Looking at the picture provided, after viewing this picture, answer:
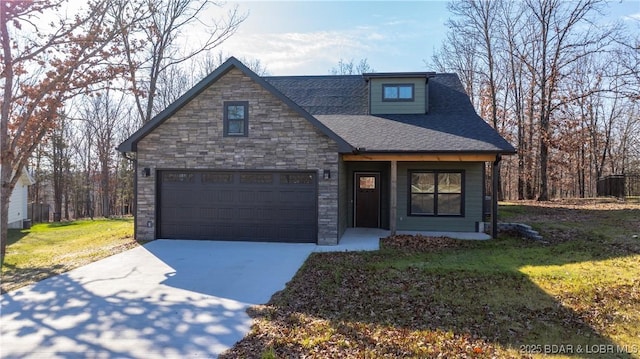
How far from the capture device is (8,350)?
14.1ft

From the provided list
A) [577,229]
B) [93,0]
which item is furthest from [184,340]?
[577,229]

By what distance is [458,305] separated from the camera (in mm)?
5750

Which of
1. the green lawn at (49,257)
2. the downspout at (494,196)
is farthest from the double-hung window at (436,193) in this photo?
the green lawn at (49,257)

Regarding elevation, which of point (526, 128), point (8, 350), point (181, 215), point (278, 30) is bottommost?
point (8, 350)

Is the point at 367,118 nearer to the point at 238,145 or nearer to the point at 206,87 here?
the point at 238,145

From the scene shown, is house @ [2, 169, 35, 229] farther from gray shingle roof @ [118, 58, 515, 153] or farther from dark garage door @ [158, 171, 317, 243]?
gray shingle roof @ [118, 58, 515, 153]

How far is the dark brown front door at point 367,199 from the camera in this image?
13.4 meters

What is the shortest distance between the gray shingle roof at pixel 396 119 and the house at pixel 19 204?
15.0m

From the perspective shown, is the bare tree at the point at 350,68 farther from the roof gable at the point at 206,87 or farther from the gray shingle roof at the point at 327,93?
the roof gable at the point at 206,87

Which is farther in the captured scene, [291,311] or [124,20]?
[124,20]

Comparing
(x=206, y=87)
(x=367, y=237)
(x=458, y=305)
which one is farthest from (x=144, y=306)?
(x=367, y=237)

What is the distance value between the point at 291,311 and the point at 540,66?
870 inches

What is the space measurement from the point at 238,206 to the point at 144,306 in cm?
535

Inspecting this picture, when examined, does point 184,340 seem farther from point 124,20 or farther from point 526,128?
point 526,128
